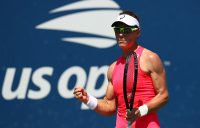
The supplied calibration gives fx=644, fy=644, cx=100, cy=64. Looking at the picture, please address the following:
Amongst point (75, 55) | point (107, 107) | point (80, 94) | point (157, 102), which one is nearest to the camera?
point (157, 102)

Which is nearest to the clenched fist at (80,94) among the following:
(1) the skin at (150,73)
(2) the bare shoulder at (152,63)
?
(1) the skin at (150,73)

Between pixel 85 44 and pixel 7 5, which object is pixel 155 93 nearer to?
pixel 85 44

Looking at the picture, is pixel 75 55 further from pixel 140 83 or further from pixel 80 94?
pixel 140 83

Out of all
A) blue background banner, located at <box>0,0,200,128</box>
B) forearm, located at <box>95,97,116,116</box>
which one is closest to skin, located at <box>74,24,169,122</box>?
forearm, located at <box>95,97,116,116</box>

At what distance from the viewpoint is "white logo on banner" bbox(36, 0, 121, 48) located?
260 inches

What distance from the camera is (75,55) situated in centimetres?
660

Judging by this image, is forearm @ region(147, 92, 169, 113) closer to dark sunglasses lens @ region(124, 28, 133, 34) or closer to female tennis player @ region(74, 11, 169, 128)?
female tennis player @ region(74, 11, 169, 128)

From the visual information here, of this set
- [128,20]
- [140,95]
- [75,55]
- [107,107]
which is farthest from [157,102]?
[75,55]

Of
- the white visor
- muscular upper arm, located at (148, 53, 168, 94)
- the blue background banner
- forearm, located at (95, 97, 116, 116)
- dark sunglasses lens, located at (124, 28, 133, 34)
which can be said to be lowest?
the blue background banner

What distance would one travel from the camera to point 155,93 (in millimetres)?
4500

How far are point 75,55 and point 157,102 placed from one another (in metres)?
2.33

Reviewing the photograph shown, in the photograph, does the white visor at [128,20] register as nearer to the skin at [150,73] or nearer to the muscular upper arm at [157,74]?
the skin at [150,73]

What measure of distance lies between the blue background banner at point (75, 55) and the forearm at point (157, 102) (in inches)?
82.3

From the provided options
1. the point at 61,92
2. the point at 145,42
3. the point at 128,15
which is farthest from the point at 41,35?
the point at 128,15
